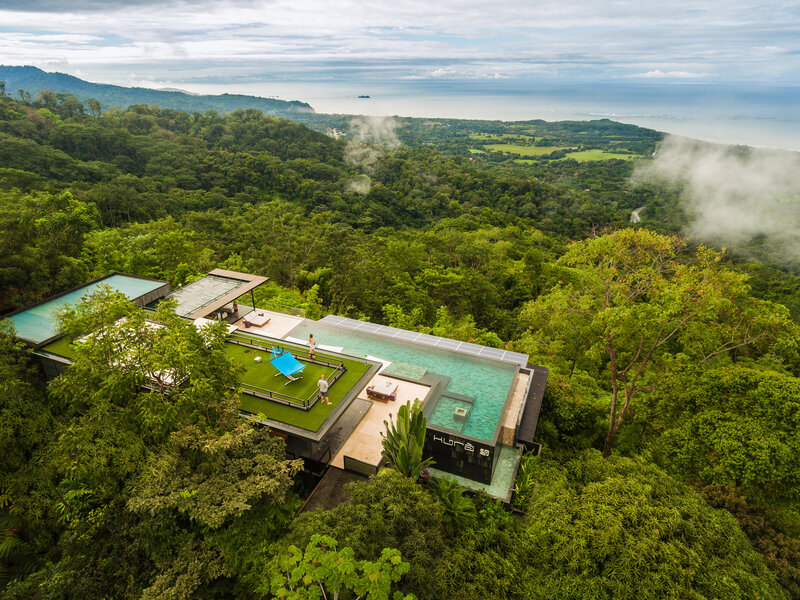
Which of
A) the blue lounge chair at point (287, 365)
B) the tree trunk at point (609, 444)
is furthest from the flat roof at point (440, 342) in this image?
the blue lounge chair at point (287, 365)

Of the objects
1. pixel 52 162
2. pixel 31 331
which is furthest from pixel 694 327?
pixel 52 162

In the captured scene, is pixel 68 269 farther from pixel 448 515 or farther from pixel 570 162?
pixel 570 162

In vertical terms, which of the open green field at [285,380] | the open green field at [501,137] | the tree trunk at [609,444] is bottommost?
the tree trunk at [609,444]

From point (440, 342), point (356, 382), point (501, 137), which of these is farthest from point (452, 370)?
point (501, 137)

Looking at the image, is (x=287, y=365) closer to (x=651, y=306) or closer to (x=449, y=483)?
(x=449, y=483)

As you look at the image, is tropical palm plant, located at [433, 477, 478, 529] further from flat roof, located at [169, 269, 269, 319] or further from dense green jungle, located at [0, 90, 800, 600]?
flat roof, located at [169, 269, 269, 319]

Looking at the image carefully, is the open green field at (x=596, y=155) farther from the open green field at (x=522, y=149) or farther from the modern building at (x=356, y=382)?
the modern building at (x=356, y=382)
